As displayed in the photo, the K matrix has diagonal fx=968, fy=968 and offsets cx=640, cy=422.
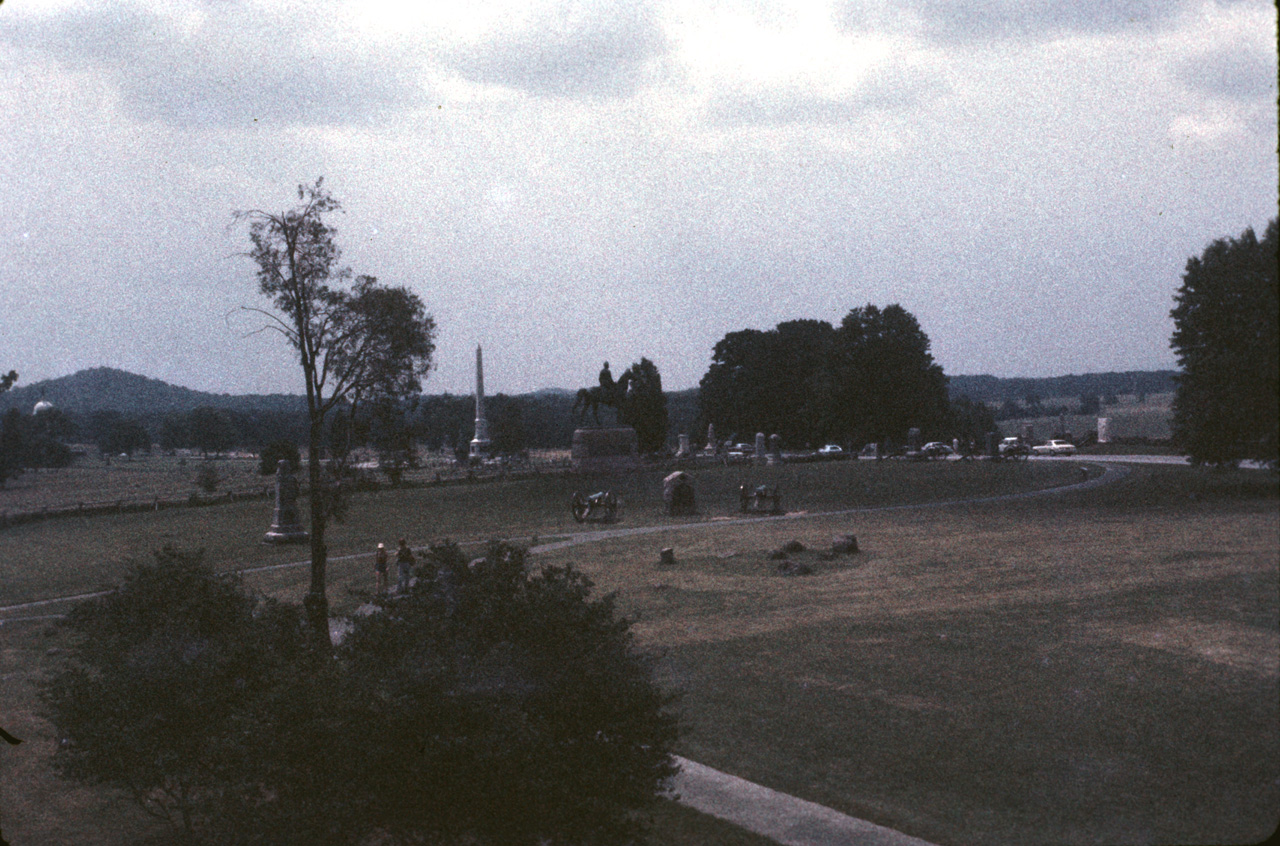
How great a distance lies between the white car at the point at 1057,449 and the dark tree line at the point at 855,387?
948cm

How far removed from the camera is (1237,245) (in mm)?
30094

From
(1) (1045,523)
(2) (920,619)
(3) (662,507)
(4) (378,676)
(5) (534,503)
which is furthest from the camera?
(5) (534,503)

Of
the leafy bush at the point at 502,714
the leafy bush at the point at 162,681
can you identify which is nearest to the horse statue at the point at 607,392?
the leafy bush at the point at 162,681

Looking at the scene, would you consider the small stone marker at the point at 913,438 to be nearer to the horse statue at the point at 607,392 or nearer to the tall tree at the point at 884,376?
the tall tree at the point at 884,376

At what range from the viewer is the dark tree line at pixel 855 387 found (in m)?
75.6

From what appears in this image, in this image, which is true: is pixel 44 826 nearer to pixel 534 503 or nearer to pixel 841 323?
pixel 534 503

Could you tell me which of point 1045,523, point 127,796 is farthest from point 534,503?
point 127,796

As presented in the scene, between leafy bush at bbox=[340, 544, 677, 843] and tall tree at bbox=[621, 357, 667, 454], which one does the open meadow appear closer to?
leafy bush at bbox=[340, 544, 677, 843]

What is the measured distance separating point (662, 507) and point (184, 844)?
3471 centimetres

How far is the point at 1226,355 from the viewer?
29.1m

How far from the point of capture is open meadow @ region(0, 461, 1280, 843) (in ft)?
40.8

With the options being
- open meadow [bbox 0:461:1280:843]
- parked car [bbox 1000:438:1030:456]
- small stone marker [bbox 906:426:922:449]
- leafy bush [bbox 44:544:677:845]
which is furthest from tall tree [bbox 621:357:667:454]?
→ leafy bush [bbox 44:544:677:845]

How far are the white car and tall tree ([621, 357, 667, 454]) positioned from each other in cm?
2890

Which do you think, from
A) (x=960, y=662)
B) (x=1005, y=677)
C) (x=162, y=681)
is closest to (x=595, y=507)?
(x=960, y=662)
